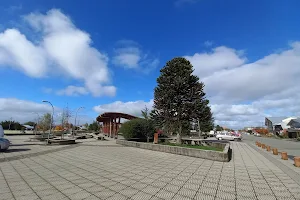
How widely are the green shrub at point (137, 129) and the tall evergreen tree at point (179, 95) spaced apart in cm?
471

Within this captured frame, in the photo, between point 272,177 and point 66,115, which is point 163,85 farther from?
point 66,115

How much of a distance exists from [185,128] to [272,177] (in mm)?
12632

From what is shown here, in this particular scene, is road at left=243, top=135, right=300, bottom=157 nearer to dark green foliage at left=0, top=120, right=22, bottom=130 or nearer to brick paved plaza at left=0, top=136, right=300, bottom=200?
brick paved plaza at left=0, top=136, right=300, bottom=200

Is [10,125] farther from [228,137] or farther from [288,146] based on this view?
[288,146]

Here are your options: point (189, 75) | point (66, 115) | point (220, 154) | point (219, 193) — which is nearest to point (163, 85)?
point (189, 75)

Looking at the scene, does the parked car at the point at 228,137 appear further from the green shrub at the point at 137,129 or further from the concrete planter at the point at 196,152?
the concrete planter at the point at 196,152

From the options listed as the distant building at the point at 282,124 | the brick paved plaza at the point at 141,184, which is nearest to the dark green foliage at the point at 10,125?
the brick paved plaza at the point at 141,184

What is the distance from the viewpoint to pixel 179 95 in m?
19.8

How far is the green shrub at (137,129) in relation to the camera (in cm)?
2453

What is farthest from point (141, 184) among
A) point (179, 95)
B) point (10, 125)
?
point (10, 125)

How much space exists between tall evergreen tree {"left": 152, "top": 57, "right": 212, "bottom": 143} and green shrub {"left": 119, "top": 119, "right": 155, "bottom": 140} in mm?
4711

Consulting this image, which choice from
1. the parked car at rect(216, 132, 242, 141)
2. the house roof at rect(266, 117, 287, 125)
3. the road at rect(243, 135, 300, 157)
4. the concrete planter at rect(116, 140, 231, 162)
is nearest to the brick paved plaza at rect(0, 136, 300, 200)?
the concrete planter at rect(116, 140, 231, 162)

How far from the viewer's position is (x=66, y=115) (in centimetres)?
4391

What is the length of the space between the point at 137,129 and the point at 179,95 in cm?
745
